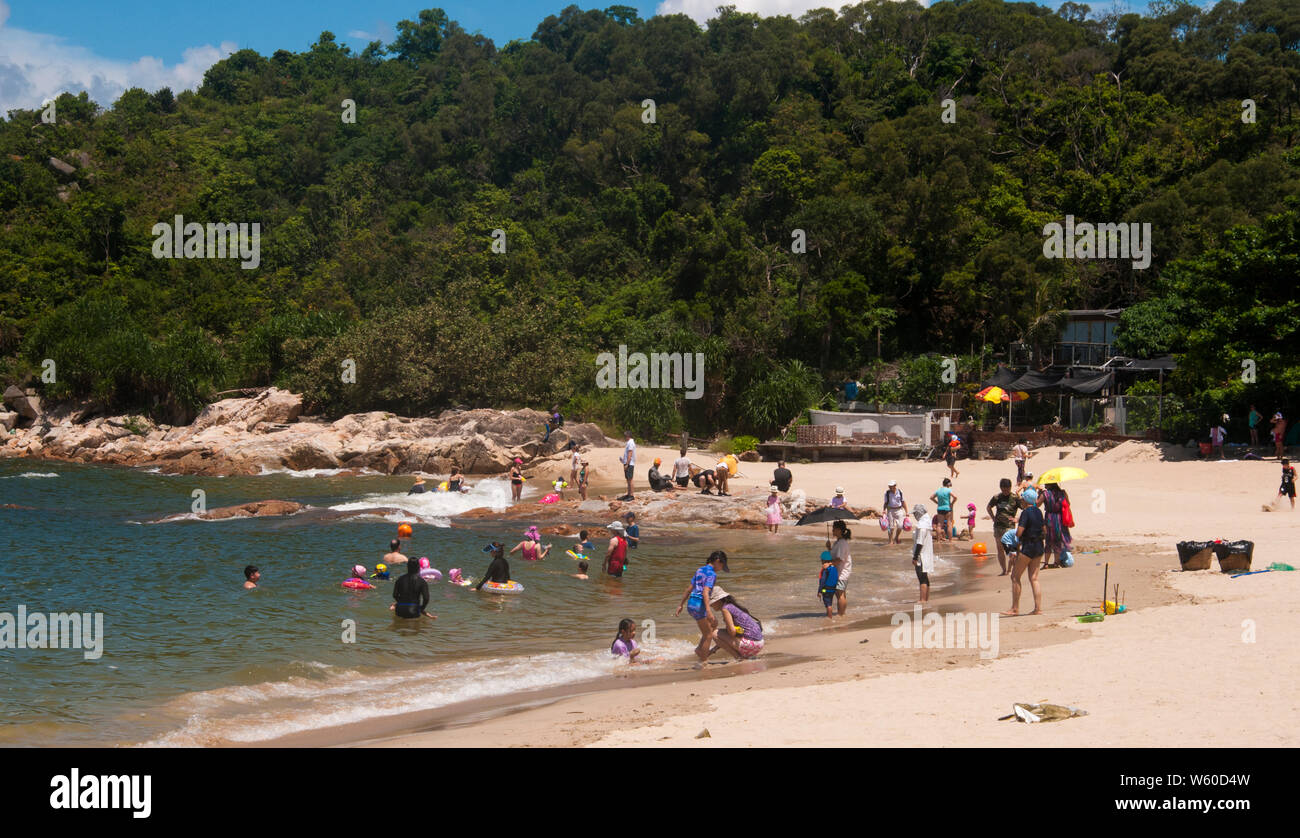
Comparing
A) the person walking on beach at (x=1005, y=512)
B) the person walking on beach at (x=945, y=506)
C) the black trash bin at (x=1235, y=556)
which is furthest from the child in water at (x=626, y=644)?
the person walking on beach at (x=945, y=506)

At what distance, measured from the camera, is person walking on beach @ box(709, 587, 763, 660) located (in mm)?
12656

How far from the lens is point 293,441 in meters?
38.0

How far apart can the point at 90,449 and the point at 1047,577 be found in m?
39.0

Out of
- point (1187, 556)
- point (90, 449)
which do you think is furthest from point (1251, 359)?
point (90, 449)

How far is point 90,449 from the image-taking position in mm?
42375

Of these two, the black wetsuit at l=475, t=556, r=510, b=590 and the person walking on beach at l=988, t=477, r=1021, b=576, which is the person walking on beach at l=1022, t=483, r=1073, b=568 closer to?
the person walking on beach at l=988, t=477, r=1021, b=576

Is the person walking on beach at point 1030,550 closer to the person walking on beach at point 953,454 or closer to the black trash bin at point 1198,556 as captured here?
the black trash bin at point 1198,556

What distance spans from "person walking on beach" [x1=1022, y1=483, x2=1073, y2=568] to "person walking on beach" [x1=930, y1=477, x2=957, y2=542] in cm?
358

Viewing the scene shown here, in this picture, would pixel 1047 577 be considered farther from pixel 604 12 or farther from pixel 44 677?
pixel 604 12

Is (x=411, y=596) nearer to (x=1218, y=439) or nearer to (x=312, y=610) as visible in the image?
(x=312, y=610)

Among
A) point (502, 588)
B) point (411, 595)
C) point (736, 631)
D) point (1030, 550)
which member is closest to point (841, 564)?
point (1030, 550)

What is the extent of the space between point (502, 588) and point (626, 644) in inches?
200

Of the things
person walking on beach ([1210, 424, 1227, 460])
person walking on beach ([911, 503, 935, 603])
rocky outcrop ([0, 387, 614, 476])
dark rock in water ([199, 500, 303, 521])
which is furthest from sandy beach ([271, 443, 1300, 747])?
rocky outcrop ([0, 387, 614, 476])

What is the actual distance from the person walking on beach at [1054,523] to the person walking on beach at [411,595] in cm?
974
